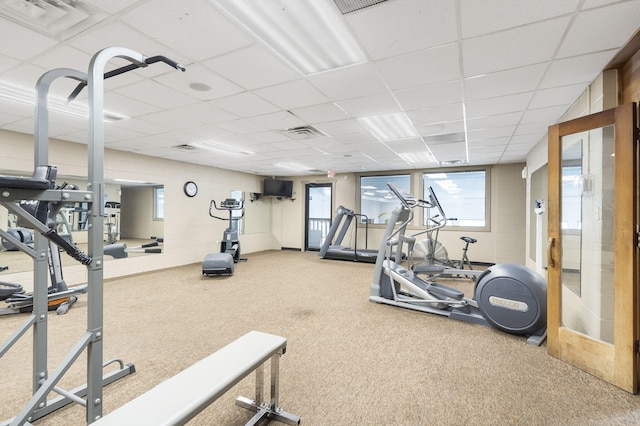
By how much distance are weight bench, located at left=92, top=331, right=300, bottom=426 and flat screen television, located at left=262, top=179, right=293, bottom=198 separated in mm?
7491

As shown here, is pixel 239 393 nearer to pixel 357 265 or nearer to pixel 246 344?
pixel 246 344

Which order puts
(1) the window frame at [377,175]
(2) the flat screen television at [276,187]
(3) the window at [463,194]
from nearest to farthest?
(3) the window at [463,194], (1) the window frame at [377,175], (2) the flat screen television at [276,187]

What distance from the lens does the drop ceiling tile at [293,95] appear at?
2875 millimetres

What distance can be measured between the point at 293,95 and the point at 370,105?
919 mm

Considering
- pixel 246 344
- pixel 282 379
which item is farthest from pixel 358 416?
pixel 246 344

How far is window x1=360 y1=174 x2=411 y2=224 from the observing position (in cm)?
837

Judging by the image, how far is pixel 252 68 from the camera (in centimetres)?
253

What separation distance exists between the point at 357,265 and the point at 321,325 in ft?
12.4

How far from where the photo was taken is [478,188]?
734 centimetres

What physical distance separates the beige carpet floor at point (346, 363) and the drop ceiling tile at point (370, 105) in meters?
2.52

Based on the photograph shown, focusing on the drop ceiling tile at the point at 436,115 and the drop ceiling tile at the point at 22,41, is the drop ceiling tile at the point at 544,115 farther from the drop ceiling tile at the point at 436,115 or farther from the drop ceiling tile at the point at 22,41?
the drop ceiling tile at the point at 22,41

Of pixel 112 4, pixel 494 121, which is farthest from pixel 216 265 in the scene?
pixel 494 121

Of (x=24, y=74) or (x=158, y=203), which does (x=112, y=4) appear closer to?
(x=24, y=74)

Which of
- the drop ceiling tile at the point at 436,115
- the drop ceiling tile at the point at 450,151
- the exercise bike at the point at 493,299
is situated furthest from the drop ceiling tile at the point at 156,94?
the drop ceiling tile at the point at 450,151
